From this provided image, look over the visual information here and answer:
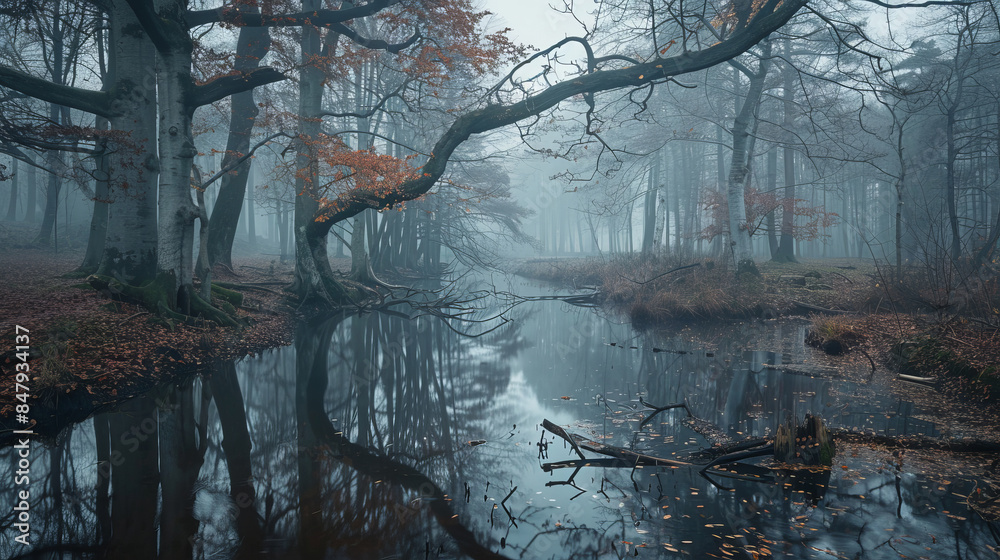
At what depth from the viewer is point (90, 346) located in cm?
614

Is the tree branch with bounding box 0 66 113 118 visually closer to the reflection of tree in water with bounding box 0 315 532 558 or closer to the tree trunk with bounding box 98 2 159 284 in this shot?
the tree trunk with bounding box 98 2 159 284

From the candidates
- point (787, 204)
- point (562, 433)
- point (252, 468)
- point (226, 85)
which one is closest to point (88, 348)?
point (252, 468)

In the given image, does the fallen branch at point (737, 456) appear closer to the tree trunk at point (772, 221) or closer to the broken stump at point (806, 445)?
the broken stump at point (806, 445)

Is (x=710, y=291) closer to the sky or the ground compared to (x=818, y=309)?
closer to the sky

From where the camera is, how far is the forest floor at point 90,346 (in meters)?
5.29

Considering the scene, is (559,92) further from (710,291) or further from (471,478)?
(710,291)

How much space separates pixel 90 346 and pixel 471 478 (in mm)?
5036


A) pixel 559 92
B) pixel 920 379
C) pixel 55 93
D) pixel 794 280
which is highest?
pixel 559 92

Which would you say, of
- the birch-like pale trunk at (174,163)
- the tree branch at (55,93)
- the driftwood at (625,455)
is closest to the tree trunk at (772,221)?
the driftwood at (625,455)

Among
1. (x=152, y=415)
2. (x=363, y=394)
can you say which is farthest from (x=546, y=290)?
(x=152, y=415)

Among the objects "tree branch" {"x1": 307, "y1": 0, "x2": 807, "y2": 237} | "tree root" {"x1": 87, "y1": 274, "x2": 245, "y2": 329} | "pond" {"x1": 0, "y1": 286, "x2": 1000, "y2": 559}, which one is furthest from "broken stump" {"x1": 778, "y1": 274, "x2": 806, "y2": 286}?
"tree root" {"x1": 87, "y1": 274, "x2": 245, "y2": 329}

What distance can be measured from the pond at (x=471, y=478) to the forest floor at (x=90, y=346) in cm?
36

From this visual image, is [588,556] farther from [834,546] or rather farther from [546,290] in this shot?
[546,290]

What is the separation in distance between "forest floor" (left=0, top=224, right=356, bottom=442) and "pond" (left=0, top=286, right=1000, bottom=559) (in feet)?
1.17
